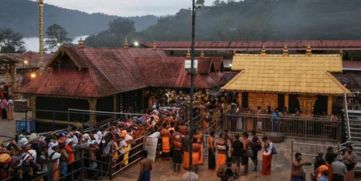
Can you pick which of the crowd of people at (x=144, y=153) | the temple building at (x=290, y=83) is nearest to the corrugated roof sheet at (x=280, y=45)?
the temple building at (x=290, y=83)

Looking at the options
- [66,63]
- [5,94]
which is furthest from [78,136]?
[5,94]

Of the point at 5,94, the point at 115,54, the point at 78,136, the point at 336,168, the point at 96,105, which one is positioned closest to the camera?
the point at 336,168

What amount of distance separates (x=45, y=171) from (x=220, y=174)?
4.93 meters

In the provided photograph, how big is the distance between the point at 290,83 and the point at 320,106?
78.0 inches

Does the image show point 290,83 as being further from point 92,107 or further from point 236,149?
point 92,107

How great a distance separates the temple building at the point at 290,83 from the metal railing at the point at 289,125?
5.06 feet

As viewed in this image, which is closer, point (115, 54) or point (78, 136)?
point (78, 136)

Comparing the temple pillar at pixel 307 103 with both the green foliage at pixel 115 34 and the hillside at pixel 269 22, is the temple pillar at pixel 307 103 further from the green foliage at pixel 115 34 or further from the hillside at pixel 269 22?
the green foliage at pixel 115 34

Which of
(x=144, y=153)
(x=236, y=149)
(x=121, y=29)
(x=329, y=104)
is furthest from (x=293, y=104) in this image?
(x=121, y=29)

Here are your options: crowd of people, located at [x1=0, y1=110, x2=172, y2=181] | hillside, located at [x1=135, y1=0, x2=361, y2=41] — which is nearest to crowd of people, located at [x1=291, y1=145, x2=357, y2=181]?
crowd of people, located at [x1=0, y1=110, x2=172, y2=181]

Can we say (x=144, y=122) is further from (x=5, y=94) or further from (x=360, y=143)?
(x=5, y=94)

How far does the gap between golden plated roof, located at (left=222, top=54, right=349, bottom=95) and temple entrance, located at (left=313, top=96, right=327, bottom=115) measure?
0.77 m

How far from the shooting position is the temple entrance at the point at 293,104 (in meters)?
21.3

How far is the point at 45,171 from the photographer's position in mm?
11078
